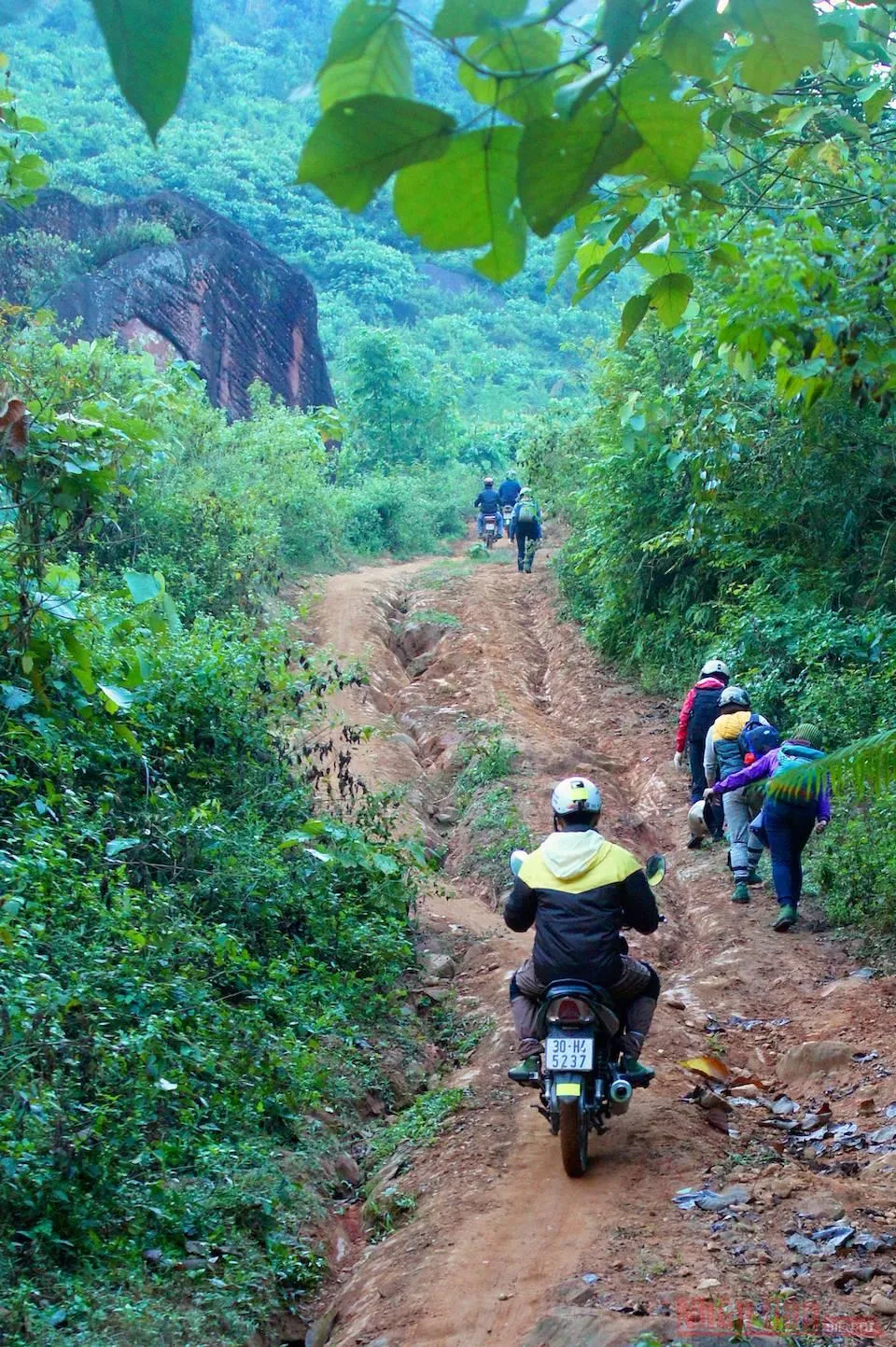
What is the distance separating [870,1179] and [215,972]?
114 inches

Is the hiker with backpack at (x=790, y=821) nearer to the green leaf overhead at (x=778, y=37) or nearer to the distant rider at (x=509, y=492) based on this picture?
the green leaf overhead at (x=778, y=37)

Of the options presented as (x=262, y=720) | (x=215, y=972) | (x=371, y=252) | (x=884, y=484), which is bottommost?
(x=215, y=972)

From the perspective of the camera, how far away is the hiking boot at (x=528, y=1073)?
5.11 m

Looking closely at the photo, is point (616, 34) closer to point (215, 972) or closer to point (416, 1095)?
point (215, 972)

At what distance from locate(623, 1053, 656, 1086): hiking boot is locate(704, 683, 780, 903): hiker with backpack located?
3.59 metres

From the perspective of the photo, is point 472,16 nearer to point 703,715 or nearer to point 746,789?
point 746,789

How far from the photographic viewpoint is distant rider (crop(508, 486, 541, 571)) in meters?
19.9

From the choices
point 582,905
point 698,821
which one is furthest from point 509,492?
point 582,905

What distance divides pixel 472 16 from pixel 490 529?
23134 mm

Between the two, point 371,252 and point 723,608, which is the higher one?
point 371,252

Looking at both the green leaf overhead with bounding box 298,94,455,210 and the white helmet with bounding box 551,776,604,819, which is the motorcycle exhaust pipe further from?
the green leaf overhead with bounding box 298,94,455,210

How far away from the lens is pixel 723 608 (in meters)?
12.2

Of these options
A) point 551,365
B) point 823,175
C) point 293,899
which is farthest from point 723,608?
point 551,365

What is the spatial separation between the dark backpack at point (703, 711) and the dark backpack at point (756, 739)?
1090mm
